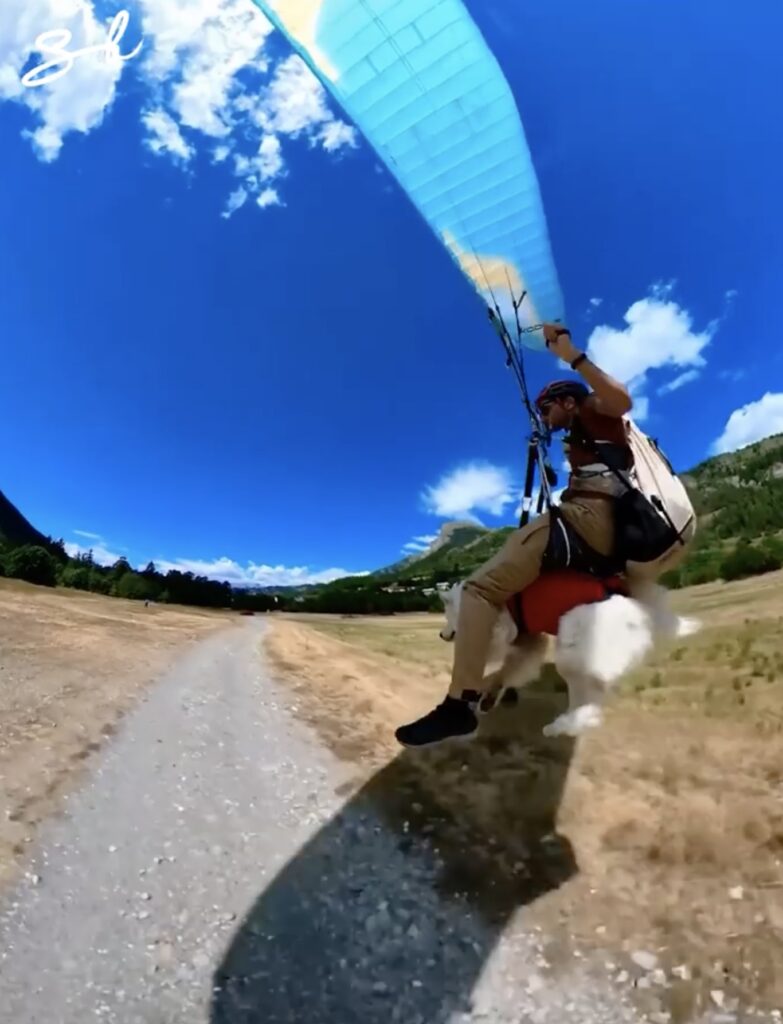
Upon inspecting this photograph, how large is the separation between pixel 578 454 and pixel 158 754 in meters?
7.06

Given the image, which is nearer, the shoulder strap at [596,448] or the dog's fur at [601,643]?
the dog's fur at [601,643]

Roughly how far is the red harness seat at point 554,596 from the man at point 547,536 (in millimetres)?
88

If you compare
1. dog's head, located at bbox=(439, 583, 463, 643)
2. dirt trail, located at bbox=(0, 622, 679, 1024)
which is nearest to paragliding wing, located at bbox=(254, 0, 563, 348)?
dog's head, located at bbox=(439, 583, 463, 643)

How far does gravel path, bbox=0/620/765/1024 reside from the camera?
420cm

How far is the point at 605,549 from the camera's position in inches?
160

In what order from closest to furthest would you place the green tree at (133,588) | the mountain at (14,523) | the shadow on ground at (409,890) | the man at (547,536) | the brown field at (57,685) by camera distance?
the man at (547,536)
the shadow on ground at (409,890)
the brown field at (57,685)
the green tree at (133,588)
the mountain at (14,523)

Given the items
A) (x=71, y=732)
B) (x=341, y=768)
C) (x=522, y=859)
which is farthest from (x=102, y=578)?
(x=522, y=859)

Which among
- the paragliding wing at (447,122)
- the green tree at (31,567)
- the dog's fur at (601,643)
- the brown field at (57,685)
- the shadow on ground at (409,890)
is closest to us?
the dog's fur at (601,643)

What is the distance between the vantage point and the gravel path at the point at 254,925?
420 cm

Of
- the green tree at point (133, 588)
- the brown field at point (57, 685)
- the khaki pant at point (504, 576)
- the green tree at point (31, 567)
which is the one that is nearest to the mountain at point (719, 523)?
the khaki pant at point (504, 576)

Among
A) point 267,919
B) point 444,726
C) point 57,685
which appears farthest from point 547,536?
point 57,685

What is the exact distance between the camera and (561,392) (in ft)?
14.4

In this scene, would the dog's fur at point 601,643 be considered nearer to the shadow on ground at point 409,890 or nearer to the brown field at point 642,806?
the brown field at point 642,806

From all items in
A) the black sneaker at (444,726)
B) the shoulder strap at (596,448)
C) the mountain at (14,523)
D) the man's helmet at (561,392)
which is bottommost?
the black sneaker at (444,726)
